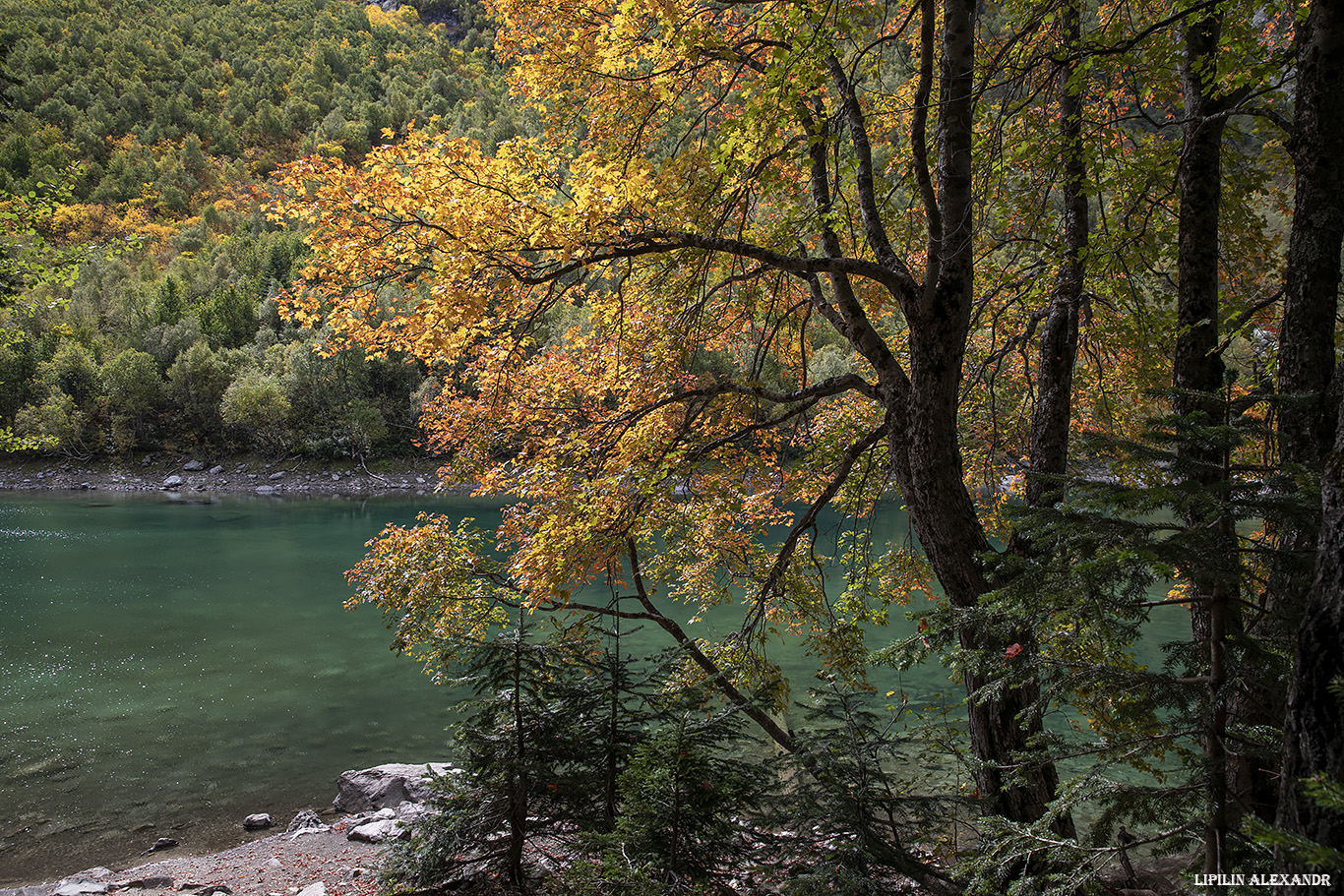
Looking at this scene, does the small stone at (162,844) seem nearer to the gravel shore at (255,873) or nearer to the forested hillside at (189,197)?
the gravel shore at (255,873)

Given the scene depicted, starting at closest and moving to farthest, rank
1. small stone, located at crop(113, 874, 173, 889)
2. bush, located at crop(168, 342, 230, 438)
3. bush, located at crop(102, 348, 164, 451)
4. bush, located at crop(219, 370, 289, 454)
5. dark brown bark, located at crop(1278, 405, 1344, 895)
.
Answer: dark brown bark, located at crop(1278, 405, 1344, 895)
small stone, located at crop(113, 874, 173, 889)
bush, located at crop(219, 370, 289, 454)
bush, located at crop(102, 348, 164, 451)
bush, located at crop(168, 342, 230, 438)

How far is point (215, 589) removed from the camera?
2195cm

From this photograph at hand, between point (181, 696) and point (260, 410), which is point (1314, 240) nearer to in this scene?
point (181, 696)

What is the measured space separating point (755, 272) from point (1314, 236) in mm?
2929

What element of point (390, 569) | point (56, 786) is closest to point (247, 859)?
point (390, 569)

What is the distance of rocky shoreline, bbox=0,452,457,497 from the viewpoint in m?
49.2

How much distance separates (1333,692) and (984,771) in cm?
278

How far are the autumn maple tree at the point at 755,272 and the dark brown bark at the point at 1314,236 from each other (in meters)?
0.38

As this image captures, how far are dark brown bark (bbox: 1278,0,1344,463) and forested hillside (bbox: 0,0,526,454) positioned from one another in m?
4.91

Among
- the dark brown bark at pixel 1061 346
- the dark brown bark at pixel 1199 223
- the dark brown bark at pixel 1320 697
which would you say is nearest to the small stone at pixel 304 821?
the dark brown bark at pixel 1061 346

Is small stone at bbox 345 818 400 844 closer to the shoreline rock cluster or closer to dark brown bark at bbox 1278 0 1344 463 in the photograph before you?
the shoreline rock cluster

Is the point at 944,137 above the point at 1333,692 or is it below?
above

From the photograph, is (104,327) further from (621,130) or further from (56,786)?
(621,130)

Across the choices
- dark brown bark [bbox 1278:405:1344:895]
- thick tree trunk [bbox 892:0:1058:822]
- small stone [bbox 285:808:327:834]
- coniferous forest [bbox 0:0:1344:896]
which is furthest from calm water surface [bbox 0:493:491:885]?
dark brown bark [bbox 1278:405:1344:895]
